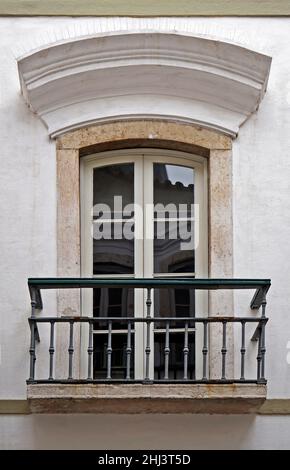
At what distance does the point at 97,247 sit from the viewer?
1076cm

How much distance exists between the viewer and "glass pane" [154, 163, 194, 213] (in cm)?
1081

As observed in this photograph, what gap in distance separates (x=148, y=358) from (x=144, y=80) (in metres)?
2.10

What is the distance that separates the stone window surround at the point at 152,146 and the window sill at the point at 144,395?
1.38 feet

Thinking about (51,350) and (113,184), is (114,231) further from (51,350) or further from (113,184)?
(51,350)

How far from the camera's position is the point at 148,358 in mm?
9922

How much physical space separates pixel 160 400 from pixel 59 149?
2.02 meters

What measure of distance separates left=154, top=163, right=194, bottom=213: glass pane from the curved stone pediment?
0.39 metres

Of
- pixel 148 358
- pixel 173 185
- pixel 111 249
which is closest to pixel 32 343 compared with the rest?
pixel 148 358

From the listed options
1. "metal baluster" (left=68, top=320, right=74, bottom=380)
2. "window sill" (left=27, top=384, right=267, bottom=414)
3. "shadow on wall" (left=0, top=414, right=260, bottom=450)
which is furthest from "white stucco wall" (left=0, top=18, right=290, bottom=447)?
"metal baluster" (left=68, top=320, right=74, bottom=380)

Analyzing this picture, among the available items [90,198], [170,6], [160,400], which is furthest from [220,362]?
[170,6]

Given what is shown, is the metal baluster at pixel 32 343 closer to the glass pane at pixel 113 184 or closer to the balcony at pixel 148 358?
the balcony at pixel 148 358

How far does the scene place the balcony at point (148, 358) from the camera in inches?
389

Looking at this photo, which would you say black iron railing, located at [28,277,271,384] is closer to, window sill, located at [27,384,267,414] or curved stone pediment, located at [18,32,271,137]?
window sill, located at [27,384,267,414]
